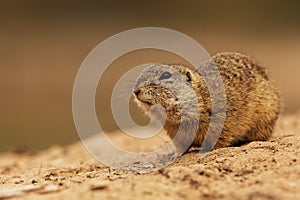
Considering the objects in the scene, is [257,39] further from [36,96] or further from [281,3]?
[36,96]

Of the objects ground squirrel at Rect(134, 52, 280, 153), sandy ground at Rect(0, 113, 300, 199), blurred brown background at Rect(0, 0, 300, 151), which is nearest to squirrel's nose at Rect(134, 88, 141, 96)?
ground squirrel at Rect(134, 52, 280, 153)

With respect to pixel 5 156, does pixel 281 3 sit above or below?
above

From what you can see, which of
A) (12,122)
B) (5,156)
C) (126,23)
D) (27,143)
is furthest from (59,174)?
(126,23)

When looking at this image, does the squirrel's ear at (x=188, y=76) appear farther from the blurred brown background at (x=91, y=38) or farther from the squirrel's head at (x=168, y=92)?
the blurred brown background at (x=91, y=38)

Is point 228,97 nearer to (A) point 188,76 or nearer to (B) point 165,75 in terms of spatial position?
(A) point 188,76

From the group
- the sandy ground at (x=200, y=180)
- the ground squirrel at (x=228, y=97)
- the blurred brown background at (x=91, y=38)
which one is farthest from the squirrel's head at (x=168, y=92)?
the blurred brown background at (x=91, y=38)

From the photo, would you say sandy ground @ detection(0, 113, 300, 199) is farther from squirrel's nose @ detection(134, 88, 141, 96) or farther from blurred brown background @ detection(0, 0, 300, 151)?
blurred brown background @ detection(0, 0, 300, 151)

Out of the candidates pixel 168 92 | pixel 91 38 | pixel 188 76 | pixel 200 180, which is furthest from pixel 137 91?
pixel 91 38
